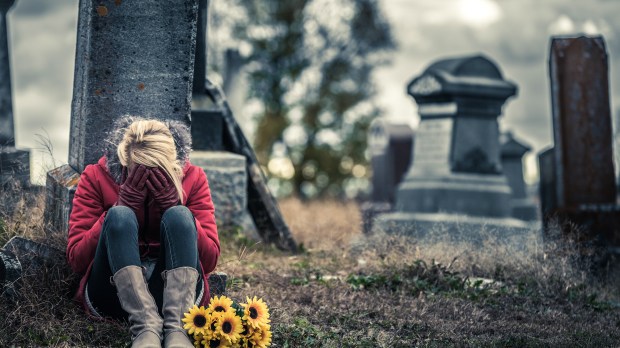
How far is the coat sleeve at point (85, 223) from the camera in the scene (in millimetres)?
3994

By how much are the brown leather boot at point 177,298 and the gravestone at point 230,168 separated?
129 inches

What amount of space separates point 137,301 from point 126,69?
171 cm

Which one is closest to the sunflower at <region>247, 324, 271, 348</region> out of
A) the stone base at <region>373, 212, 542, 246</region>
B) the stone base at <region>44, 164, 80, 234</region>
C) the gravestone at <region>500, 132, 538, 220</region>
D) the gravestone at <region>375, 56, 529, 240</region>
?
the stone base at <region>44, 164, 80, 234</region>

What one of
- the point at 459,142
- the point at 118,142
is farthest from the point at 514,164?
the point at 118,142

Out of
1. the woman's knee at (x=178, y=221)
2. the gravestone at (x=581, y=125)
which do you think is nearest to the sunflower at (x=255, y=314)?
the woman's knee at (x=178, y=221)

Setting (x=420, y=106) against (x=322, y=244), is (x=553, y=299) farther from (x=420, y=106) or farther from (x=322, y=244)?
(x=420, y=106)

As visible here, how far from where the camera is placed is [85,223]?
4.07 meters

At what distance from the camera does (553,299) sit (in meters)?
5.63

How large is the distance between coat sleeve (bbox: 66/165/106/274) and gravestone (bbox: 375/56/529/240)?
6106mm

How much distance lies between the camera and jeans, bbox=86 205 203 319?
3785 mm

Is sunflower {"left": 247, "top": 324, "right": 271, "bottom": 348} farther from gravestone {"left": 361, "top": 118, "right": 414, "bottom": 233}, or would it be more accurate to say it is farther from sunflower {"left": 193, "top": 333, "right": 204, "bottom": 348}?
gravestone {"left": 361, "top": 118, "right": 414, "bottom": 233}

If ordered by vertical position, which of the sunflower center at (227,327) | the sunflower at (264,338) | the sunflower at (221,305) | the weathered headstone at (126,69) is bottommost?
the sunflower at (264,338)

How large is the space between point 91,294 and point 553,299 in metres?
3.24

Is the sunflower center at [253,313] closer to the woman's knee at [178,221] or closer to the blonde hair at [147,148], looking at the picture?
the woman's knee at [178,221]
